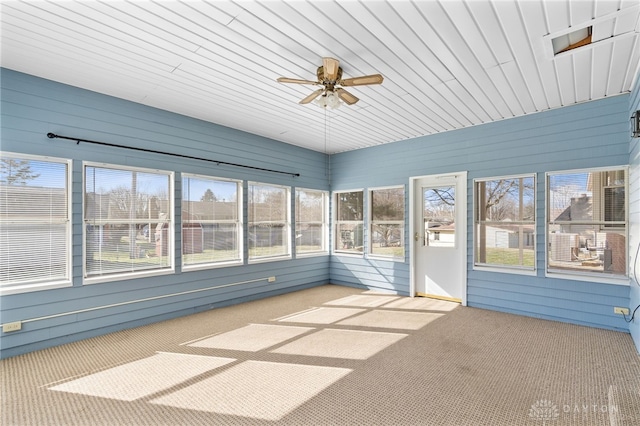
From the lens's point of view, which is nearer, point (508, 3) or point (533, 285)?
point (508, 3)

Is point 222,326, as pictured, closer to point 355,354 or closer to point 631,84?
point 355,354

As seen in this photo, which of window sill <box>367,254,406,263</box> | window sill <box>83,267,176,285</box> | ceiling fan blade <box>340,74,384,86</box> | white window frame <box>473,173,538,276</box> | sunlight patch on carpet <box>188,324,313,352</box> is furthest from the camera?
window sill <box>367,254,406,263</box>

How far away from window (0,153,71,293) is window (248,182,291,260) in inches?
99.2

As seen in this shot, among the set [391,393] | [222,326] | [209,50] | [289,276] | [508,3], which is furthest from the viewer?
[289,276]

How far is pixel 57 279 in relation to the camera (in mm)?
3391

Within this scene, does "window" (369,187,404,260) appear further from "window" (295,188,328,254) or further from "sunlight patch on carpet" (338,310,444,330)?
A: "sunlight patch on carpet" (338,310,444,330)

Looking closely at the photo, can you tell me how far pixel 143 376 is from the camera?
271 centimetres

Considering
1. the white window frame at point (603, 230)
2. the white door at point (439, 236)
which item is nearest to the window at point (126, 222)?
the white door at point (439, 236)

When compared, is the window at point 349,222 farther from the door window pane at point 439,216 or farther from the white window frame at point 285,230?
the door window pane at point 439,216

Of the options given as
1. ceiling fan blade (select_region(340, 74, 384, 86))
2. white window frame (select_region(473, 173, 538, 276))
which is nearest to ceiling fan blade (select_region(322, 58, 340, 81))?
ceiling fan blade (select_region(340, 74, 384, 86))

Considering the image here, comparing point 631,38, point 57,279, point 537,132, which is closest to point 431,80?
point 631,38

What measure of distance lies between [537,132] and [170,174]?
514cm

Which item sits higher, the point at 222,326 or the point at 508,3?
the point at 508,3

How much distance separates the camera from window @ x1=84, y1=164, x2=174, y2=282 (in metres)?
3.64
